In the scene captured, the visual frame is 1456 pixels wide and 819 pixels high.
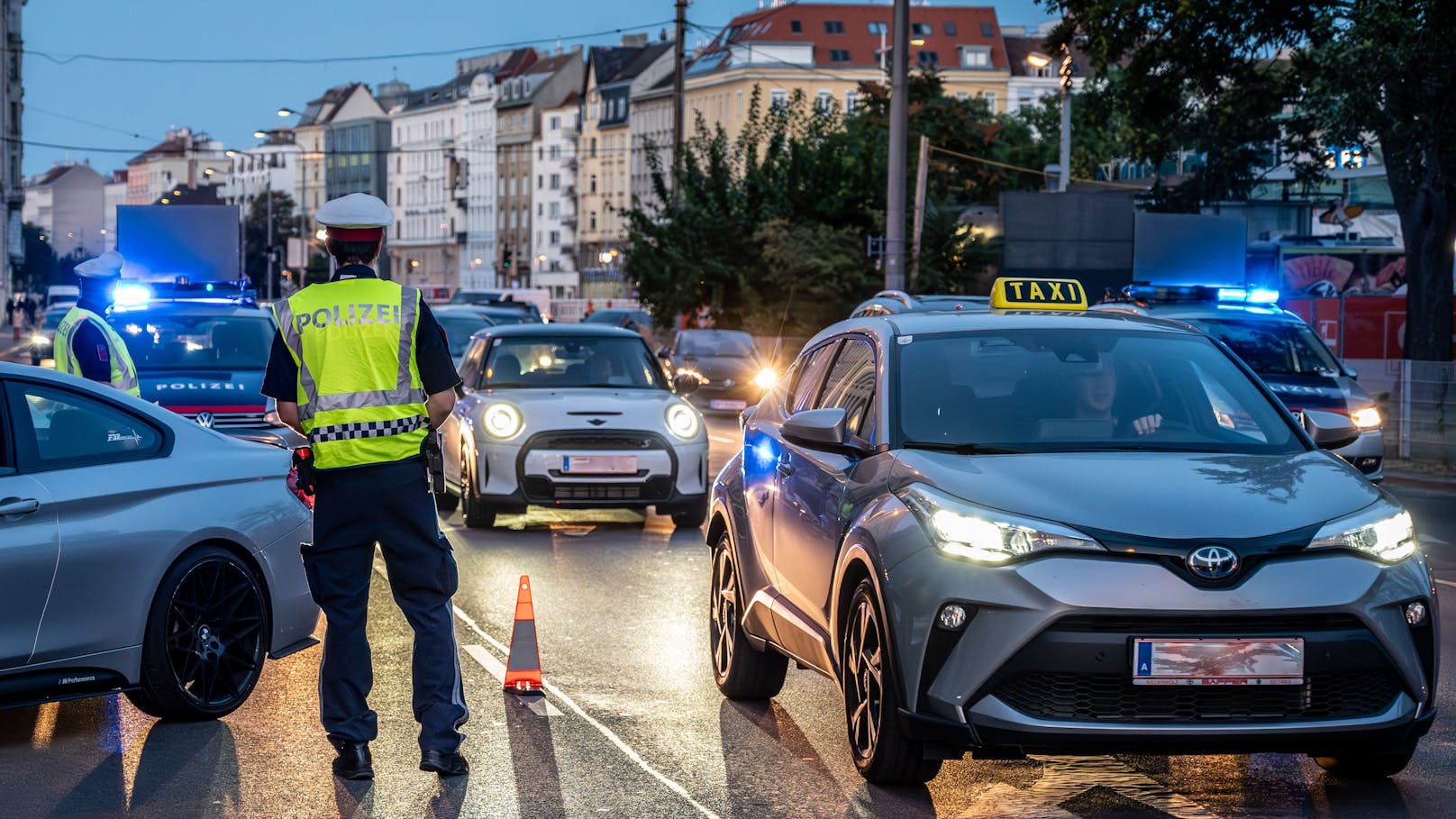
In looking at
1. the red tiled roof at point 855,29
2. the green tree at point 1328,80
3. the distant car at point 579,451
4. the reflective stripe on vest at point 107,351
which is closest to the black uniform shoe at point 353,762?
the reflective stripe on vest at point 107,351

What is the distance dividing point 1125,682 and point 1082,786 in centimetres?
94

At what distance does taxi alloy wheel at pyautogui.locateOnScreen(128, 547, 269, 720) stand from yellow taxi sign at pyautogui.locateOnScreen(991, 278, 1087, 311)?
393 cm

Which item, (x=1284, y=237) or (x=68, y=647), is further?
(x=1284, y=237)

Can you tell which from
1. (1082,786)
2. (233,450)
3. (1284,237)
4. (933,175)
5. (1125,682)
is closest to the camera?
(1125,682)

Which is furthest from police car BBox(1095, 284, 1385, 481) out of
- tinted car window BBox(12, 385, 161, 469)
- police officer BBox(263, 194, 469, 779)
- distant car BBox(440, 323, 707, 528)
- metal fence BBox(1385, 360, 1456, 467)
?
police officer BBox(263, 194, 469, 779)

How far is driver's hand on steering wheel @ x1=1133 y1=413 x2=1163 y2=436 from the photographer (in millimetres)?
7445

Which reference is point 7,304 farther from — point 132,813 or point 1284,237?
point 132,813

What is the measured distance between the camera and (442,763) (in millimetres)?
7211

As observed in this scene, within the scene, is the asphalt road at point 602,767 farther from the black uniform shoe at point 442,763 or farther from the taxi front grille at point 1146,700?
the taxi front grille at point 1146,700

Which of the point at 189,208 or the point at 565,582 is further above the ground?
the point at 189,208

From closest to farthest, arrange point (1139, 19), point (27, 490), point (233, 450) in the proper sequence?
1. point (27, 490)
2. point (233, 450)
3. point (1139, 19)

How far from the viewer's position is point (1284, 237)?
55.1m

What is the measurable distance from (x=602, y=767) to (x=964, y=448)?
1597 millimetres

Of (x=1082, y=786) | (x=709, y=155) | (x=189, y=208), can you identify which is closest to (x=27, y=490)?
(x=1082, y=786)
